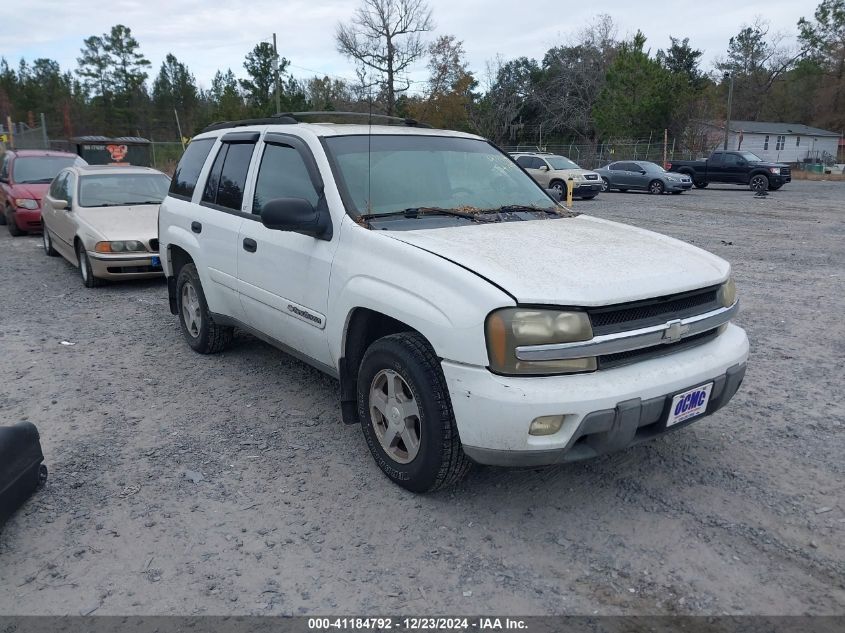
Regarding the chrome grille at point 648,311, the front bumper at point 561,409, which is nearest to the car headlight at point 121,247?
the front bumper at point 561,409

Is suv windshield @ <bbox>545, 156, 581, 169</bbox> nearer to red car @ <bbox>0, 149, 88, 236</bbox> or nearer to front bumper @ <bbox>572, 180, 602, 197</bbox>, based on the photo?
front bumper @ <bbox>572, 180, 602, 197</bbox>

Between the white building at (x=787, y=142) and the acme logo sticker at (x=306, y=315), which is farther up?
the white building at (x=787, y=142)

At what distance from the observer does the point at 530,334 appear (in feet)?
9.41

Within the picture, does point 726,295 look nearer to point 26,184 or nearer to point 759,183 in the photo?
point 26,184

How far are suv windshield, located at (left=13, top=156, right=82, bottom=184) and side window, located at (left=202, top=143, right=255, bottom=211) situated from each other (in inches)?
405

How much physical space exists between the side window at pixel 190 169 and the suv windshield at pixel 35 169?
30.7 feet

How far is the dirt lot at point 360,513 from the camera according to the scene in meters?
2.77

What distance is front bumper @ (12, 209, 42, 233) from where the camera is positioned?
12977 millimetres

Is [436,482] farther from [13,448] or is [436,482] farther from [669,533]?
[13,448]

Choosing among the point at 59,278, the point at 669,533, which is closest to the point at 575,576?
the point at 669,533

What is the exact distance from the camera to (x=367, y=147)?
4238 mm

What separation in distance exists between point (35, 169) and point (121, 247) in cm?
722

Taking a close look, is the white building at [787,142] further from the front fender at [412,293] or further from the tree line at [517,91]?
the front fender at [412,293]

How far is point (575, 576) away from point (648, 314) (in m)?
1.22
